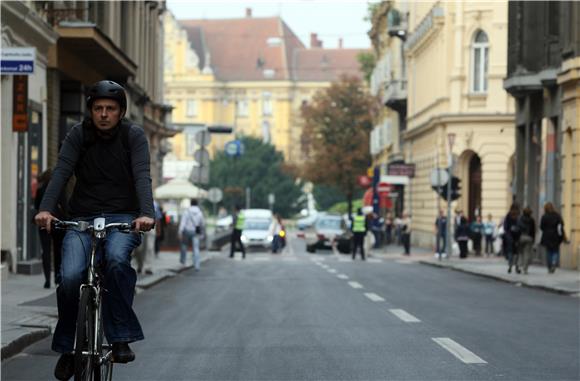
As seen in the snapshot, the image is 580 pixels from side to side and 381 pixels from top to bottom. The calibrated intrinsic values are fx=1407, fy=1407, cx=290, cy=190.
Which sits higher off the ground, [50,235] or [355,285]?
[50,235]

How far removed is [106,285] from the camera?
8156mm

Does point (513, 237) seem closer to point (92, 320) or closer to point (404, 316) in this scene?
point (404, 316)

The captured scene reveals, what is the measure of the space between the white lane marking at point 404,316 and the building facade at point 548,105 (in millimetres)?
17655

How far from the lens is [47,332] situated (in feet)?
45.4

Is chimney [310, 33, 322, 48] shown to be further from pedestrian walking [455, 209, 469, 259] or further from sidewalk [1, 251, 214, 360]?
sidewalk [1, 251, 214, 360]

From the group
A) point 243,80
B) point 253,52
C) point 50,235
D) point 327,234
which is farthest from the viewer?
point 253,52

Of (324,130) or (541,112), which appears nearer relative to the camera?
(541,112)

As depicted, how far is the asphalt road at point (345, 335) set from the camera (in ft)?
34.6

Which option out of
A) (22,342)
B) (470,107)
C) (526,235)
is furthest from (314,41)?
(22,342)

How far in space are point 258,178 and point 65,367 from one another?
130062 mm

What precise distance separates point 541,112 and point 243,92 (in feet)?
443

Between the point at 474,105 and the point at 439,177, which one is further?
the point at 474,105

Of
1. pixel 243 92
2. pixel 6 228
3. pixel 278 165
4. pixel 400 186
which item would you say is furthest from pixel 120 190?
pixel 243 92

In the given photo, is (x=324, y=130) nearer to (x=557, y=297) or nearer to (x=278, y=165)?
(x=278, y=165)
